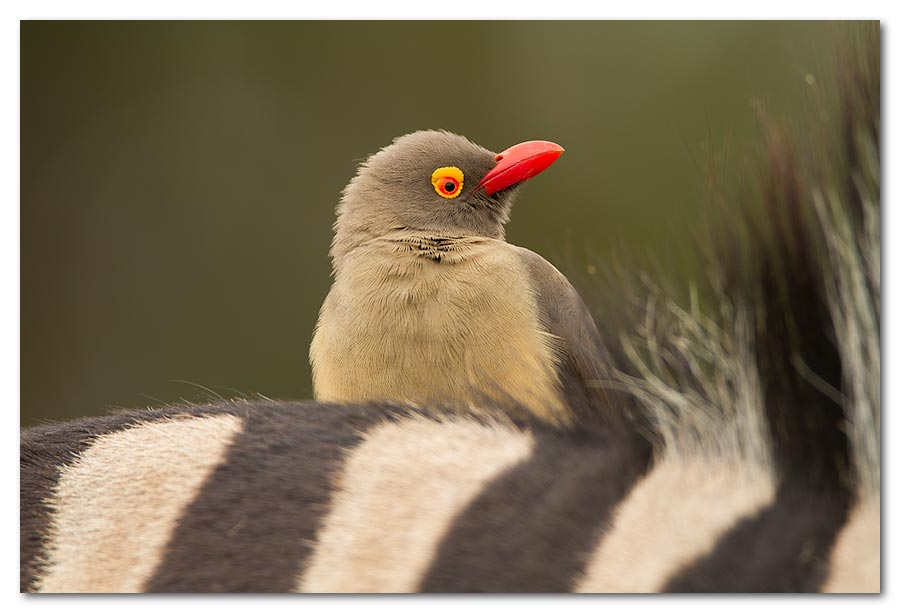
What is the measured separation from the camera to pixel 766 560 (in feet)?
2.57

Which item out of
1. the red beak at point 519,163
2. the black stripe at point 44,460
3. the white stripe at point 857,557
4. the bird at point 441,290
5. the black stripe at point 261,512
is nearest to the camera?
the white stripe at point 857,557

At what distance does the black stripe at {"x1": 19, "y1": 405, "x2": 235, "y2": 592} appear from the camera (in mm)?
993

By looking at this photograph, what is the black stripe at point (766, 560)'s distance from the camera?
0.78 m

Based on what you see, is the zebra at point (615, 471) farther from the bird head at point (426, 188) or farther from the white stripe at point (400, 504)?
the bird head at point (426, 188)

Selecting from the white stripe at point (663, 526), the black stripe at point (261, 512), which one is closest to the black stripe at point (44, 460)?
the black stripe at point (261, 512)

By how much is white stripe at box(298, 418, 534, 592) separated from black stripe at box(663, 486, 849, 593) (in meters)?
0.17

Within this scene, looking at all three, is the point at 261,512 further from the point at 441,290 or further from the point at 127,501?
the point at 441,290

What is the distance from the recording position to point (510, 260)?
1.46 metres

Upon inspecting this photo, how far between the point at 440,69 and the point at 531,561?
1053 millimetres

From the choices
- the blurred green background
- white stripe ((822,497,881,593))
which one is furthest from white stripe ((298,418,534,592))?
the blurred green background

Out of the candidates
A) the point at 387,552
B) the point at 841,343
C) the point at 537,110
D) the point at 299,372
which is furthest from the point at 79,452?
the point at 537,110

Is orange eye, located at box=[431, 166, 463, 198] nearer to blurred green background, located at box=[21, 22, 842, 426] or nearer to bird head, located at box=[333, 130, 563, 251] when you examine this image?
bird head, located at box=[333, 130, 563, 251]

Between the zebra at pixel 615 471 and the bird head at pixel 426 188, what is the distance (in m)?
0.56

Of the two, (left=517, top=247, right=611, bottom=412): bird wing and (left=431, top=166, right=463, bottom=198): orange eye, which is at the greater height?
(left=431, top=166, right=463, bottom=198): orange eye
